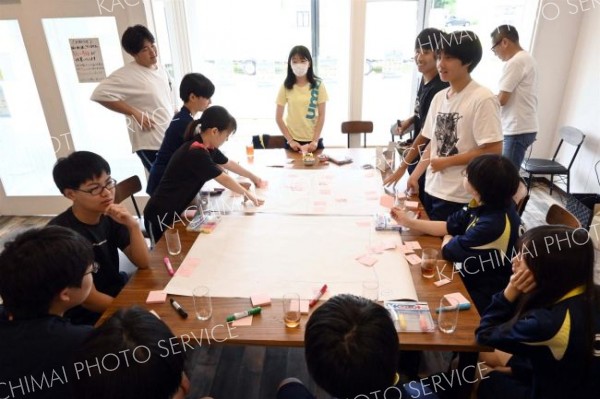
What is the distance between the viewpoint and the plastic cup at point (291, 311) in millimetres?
1239

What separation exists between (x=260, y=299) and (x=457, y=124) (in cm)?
138

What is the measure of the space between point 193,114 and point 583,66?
3.85 metres

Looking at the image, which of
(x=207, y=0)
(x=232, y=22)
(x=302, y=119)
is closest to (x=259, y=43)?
(x=232, y=22)

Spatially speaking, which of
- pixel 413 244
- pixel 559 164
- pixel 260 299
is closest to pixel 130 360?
pixel 260 299

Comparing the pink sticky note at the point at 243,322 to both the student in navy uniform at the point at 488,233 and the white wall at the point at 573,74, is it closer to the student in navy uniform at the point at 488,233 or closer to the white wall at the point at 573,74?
the student in navy uniform at the point at 488,233

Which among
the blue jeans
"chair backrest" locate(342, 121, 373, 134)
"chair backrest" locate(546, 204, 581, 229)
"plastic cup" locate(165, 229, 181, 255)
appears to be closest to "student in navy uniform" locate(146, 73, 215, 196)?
"plastic cup" locate(165, 229, 181, 255)

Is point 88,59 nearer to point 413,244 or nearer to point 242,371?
point 242,371

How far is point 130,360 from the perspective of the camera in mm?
861

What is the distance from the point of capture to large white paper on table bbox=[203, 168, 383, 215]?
206 centimetres

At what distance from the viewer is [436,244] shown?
1688 mm

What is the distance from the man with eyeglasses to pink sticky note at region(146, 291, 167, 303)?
22 centimetres

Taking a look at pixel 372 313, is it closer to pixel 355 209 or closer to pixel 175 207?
pixel 355 209

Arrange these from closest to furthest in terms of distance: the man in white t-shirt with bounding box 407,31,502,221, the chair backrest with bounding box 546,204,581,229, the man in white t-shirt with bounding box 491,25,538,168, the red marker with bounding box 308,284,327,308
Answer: the red marker with bounding box 308,284,327,308, the chair backrest with bounding box 546,204,581,229, the man in white t-shirt with bounding box 407,31,502,221, the man in white t-shirt with bounding box 491,25,538,168

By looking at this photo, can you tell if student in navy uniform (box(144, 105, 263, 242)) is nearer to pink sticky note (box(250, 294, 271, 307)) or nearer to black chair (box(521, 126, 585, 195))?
pink sticky note (box(250, 294, 271, 307))
